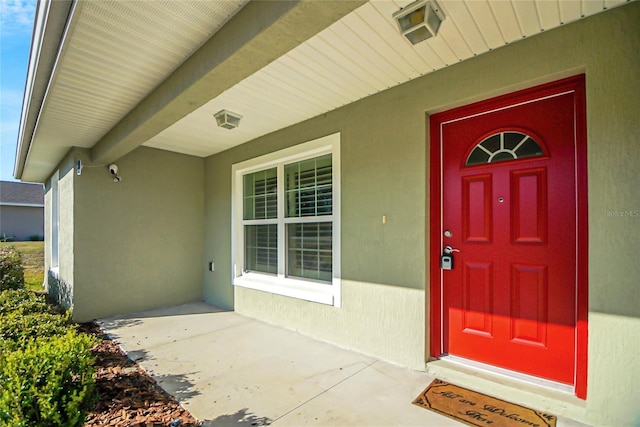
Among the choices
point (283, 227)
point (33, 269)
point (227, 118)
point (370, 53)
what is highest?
point (370, 53)

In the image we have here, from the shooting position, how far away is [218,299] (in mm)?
5465

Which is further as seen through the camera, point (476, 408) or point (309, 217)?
point (309, 217)

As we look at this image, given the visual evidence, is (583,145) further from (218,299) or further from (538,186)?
(218,299)

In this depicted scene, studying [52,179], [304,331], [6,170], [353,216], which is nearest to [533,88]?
[353,216]

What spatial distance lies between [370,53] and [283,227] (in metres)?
2.67

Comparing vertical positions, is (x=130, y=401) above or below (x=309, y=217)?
below

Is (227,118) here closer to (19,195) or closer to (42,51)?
(42,51)

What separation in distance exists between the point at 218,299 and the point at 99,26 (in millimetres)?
4410

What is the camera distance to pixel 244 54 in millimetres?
1906

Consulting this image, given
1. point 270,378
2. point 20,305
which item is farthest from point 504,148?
point 20,305

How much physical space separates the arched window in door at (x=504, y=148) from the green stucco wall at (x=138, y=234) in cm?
481

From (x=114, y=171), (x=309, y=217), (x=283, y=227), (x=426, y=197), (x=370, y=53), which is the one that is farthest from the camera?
(x=114, y=171)

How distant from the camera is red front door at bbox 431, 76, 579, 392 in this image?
7.65ft

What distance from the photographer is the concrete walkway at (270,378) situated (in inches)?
88.3
